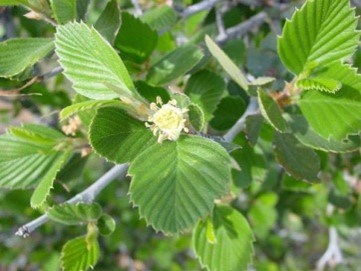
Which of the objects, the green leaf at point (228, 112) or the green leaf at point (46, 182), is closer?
the green leaf at point (46, 182)

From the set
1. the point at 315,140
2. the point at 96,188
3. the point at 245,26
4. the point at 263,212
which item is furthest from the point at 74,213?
the point at 263,212

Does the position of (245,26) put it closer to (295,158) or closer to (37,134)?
(295,158)

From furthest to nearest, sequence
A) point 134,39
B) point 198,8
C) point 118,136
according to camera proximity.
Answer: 1. point 198,8
2. point 134,39
3. point 118,136

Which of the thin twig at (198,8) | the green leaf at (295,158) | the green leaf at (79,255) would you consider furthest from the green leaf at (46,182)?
the thin twig at (198,8)

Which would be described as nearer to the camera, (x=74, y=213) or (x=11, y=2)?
(x=11, y=2)

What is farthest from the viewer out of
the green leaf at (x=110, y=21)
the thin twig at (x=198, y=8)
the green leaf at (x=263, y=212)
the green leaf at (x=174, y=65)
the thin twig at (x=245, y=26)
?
the green leaf at (x=263, y=212)

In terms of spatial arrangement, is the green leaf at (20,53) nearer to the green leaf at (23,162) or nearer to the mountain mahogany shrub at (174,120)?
the mountain mahogany shrub at (174,120)

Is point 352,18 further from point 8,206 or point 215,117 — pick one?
point 8,206
